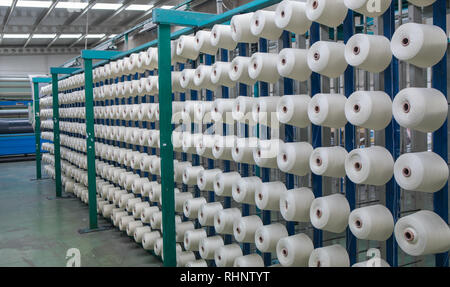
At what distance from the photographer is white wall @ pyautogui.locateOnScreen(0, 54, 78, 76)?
18.9 m

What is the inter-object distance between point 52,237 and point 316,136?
14.9 ft

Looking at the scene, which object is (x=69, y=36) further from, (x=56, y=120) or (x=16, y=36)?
(x=56, y=120)

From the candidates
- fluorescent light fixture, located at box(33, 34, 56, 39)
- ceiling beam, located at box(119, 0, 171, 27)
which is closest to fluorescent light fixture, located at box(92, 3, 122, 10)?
ceiling beam, located at box(119, 0, 171, 27)

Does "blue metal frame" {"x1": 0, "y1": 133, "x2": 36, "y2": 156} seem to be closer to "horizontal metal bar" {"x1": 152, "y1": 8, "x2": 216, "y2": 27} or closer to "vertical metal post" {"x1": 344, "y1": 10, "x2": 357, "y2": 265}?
"horizontal metal bar" {"x1": 152, "y1": 8, "x2": 216, "y2": 27}

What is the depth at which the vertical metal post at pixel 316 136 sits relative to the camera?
277cm

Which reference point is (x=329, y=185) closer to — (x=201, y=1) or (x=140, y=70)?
(x=140, y=70)

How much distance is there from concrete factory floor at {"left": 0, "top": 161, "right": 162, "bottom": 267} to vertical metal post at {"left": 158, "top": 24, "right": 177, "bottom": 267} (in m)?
0.85

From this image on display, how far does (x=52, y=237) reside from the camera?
5852mm

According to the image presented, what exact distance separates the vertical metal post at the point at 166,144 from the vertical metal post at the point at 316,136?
1536 mm

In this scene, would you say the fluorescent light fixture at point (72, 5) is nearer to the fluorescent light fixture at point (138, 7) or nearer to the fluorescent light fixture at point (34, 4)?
the fluorescent light fixture at point (34, 4)

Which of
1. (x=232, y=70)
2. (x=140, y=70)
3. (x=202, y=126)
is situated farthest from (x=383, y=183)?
(x=140, y=70)

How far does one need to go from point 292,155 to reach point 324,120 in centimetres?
35

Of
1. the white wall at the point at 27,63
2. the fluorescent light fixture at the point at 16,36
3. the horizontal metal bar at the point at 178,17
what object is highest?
the fluorescent light fixture at the point at 16,36

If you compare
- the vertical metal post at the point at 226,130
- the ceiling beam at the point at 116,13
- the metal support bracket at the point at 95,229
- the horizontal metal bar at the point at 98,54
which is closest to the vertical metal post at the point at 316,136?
the vertical metal post at the point at 226,130
